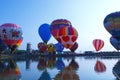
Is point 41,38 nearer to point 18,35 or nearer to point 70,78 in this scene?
point 18,35

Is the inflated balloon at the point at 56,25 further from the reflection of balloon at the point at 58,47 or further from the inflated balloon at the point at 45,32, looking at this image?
the reflection of balloon at the point at 58,47

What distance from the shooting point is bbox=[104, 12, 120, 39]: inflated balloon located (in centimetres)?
3875

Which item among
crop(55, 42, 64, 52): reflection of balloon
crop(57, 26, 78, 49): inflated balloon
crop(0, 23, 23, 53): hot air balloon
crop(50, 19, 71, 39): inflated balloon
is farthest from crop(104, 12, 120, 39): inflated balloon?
crop(55, 42, 64, 52): reflection of balloon

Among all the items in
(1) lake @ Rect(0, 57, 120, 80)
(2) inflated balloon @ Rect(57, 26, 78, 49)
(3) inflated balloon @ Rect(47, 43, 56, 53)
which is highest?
(2) inflated balloon @ Rect(57, 26, 78, 49)

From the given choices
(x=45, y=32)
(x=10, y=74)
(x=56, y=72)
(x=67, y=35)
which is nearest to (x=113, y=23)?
(x=67, y=35)

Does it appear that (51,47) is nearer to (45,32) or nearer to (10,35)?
(45,32)

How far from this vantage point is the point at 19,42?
44.7m

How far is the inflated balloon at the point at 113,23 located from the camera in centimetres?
3875

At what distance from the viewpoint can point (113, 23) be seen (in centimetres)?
3888

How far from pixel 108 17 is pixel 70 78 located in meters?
25.3

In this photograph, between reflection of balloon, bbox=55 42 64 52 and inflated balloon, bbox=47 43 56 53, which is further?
inflated balloon, bbox=47 43 56 53

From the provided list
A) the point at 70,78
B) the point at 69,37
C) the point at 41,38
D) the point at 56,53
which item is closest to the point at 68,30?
the point at 69,37

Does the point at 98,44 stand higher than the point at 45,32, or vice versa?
the point at 45,32

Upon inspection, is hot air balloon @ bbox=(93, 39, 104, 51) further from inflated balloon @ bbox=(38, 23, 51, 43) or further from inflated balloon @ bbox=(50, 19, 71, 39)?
inflated balloon @ bbox=(50, 19, 71, 39)
